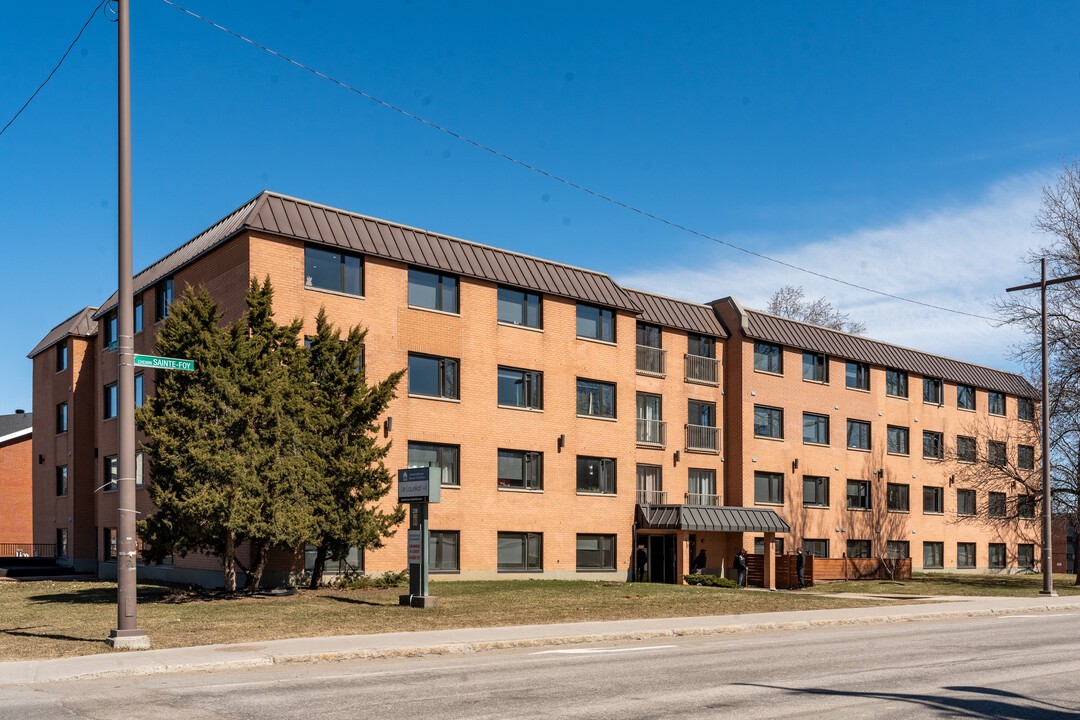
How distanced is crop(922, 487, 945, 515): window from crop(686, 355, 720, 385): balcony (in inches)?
654

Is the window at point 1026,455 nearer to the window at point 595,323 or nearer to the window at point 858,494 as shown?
the window at point 858,494

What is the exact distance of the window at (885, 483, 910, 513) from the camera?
4934 cm

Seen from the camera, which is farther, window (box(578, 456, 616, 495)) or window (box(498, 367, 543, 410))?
window (box(578, 456, 616, 495))

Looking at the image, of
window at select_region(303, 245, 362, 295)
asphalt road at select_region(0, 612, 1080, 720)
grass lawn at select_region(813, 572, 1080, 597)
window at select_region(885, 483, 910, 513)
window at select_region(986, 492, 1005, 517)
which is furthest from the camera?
window at select_region(885, 483, 910, 513)

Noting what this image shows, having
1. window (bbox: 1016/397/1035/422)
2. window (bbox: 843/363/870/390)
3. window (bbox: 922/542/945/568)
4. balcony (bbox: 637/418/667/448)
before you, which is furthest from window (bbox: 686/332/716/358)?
window (bbox: 1016/397/1035/422)

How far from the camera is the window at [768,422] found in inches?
1702

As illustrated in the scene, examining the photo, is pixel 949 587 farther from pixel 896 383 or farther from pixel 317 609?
pixel 317 609

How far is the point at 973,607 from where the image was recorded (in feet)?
84.9

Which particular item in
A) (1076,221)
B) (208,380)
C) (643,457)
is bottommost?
(643,457)

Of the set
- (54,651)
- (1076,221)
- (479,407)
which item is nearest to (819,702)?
(54,651)

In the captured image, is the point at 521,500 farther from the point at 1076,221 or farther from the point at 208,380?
the point at 1076,221

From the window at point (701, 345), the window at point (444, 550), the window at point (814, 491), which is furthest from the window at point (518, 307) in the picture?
the window at point (814, 491)

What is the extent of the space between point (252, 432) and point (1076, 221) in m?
32.6

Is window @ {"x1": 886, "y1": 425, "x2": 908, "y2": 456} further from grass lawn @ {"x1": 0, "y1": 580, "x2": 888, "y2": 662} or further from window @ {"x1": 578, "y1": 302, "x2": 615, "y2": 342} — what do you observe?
grass lawn @ {"x1": 0, "y1": 580, "x2": 888, "y2": 662}
